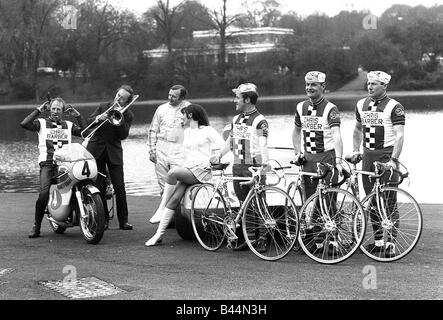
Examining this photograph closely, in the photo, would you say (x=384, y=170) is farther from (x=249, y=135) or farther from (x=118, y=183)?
(x=118, y=183)

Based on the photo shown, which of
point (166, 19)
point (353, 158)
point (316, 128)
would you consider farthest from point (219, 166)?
point (166, 19)

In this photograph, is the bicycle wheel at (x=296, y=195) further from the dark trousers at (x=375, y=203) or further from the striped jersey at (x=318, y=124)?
the dark trousers at (x=375, y=203)

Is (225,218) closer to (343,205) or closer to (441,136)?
(343,205)

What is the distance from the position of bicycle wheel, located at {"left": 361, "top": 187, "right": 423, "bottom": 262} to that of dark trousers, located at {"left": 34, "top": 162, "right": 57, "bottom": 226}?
150 inches

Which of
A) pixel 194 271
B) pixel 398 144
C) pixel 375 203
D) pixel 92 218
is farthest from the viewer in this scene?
pixel 92 218

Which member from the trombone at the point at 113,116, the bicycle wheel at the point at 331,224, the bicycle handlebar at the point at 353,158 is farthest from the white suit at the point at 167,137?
the bicycle wheel at the point at 331,224

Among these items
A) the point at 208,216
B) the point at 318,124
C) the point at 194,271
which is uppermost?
the point at 318,124

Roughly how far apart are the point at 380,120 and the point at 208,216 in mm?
1979

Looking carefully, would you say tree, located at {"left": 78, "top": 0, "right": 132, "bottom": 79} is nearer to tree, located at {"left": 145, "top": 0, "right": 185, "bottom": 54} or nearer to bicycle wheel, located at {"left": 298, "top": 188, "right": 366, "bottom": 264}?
tree, located at {"left": 145, "top": 0, "right": 185, "bottom": 54}

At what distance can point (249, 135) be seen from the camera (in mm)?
8242

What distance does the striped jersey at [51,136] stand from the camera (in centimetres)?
970

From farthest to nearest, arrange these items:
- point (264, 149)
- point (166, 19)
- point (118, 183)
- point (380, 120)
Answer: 1. point (166, 19)
2. point (118, 183)
3. point (264, 149)
4. point (380, 120)

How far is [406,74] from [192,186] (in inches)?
3242

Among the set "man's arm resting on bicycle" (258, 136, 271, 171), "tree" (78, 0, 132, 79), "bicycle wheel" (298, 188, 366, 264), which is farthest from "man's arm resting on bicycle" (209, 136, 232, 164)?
"tree" (78, 0, 132, 79)
